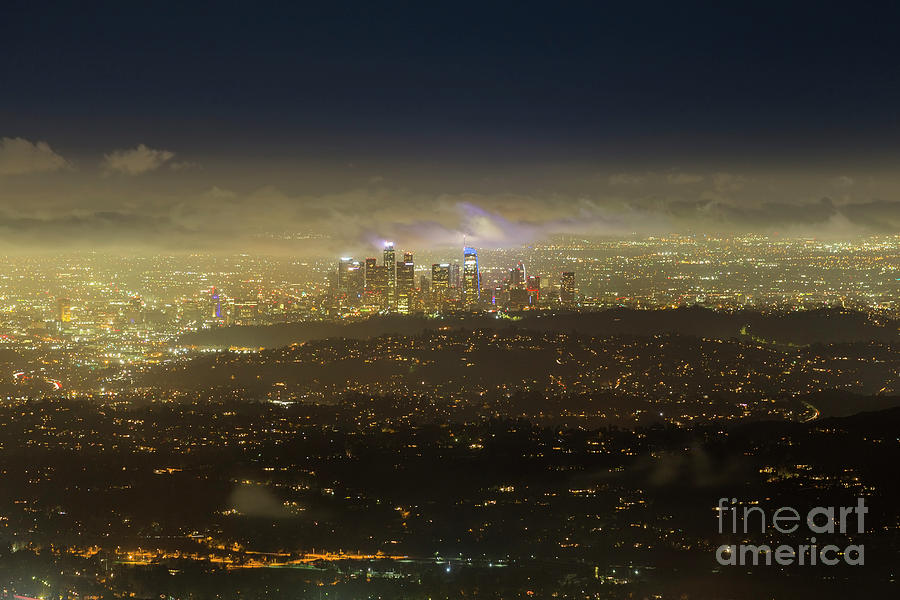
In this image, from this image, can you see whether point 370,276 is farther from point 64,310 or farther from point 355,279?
point 64,310

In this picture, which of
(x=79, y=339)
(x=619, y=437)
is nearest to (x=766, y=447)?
(x=619, y=437)

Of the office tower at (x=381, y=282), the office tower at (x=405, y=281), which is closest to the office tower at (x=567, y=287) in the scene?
the office tower at (x=405, y=281)

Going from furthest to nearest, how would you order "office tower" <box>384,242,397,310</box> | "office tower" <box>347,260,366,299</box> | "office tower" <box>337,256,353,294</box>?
1. "office tower" <box>337,256,353,294</box>
2. "office tower" <box>347,260,366,299</box>
3. "office tower" <box>384,242,397,310</box>

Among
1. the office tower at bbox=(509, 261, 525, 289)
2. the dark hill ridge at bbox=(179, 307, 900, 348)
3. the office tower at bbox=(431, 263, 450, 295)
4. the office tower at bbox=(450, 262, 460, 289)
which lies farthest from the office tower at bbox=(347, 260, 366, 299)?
the office tower at bbox=(509, 261, 525, 289)

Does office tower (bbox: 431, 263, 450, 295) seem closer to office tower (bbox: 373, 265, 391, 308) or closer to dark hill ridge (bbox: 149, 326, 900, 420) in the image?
office tower (bbox: 373, 265, 391, 308)

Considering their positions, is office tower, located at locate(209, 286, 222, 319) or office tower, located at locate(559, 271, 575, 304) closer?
office tower, located at locate(559, 271, 575, 304)

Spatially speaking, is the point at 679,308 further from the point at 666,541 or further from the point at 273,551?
the point at 273,551
